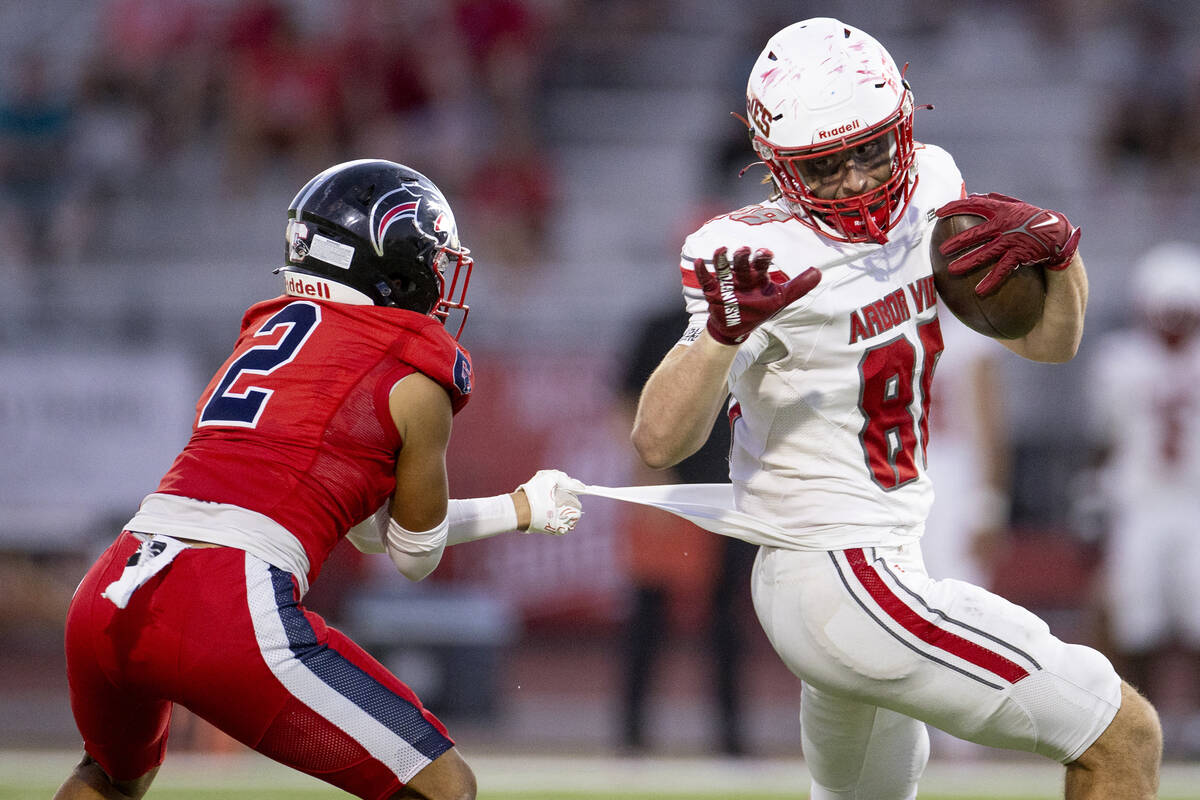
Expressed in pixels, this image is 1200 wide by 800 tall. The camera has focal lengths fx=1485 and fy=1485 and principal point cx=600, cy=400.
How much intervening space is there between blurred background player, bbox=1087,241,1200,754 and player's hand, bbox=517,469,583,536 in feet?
11.5

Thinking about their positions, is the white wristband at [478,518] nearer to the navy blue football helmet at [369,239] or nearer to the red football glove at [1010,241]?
the navy blue football helmet at [369,239]

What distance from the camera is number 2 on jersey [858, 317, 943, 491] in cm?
262

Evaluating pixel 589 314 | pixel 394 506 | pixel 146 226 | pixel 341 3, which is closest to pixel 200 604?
pixel 394 506

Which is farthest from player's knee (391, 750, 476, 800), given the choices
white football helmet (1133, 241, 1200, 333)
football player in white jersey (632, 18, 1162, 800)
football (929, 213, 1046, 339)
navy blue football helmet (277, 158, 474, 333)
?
white football helmet (1133, 241, 1200, 333)

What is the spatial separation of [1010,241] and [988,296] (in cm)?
15

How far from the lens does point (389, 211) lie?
8.94 ft

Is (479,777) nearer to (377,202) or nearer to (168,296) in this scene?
(377,202)

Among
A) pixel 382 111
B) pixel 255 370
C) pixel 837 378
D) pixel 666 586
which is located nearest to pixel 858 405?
pixel 837 378

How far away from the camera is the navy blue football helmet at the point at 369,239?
2.70m

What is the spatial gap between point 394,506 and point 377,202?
0.56 metres

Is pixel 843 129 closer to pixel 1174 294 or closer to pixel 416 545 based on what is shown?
pixel 416 545

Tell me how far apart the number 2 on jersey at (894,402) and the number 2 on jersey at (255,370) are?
3.27ft

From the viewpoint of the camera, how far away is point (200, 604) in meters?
2.42

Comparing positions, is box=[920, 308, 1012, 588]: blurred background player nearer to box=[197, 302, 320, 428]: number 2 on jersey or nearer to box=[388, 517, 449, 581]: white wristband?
box=[388, 517, 449, 581]: white wristband
